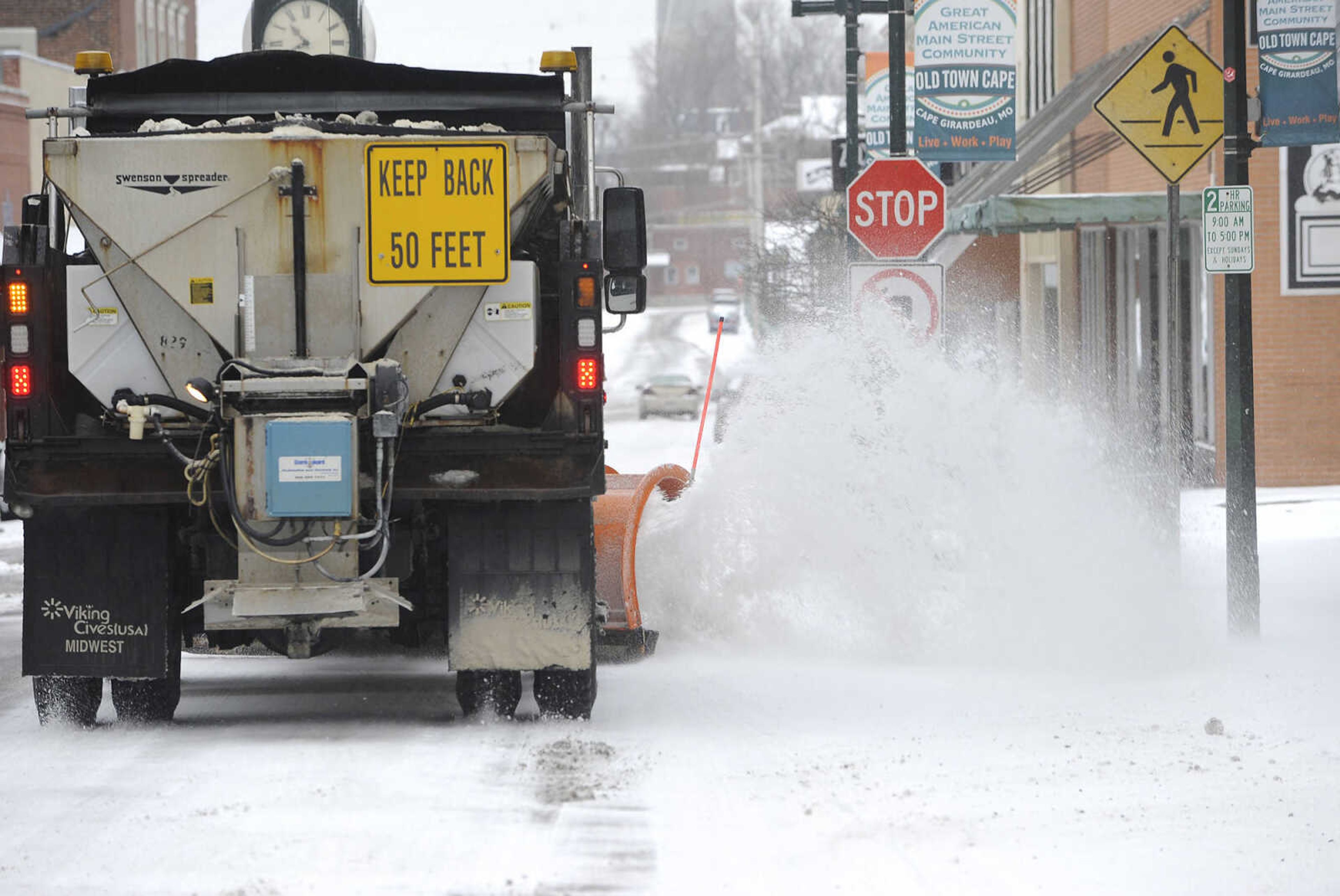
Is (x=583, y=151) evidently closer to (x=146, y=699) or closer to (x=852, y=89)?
(x=146, y=699)

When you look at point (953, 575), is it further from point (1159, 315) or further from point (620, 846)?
point (1159, 315)

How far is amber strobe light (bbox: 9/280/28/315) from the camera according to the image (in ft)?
25.4

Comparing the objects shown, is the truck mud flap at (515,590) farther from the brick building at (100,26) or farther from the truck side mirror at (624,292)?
the brick building at (100,26)

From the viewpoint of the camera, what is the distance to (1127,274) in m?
25.7

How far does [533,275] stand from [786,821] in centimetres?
271

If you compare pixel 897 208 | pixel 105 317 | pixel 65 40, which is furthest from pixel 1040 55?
pixel 65 40

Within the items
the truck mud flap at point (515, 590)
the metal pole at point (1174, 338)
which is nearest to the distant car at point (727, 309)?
the metal pole at point (1174, 338)

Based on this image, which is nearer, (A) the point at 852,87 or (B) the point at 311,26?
(B) the point at 311,26

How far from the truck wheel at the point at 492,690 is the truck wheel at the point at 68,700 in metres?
1.62

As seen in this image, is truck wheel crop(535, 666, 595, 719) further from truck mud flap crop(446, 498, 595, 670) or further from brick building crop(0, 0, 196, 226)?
brick building crop(0, 0, 196, 226)

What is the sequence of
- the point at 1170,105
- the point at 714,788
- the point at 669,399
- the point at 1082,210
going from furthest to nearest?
1. the point at 669,399
2. the point at 1082,210
3. the point at 1170,105
4. the point at 714,788

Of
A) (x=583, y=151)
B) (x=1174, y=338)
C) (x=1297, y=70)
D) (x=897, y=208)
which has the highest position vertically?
(x=1297, y=70)

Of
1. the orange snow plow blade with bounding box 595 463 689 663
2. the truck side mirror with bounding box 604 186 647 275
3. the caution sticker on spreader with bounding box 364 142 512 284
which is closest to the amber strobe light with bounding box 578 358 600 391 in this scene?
the caution sticker on spreader with bounding box 364 142 512 284

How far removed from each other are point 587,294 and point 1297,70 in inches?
231
